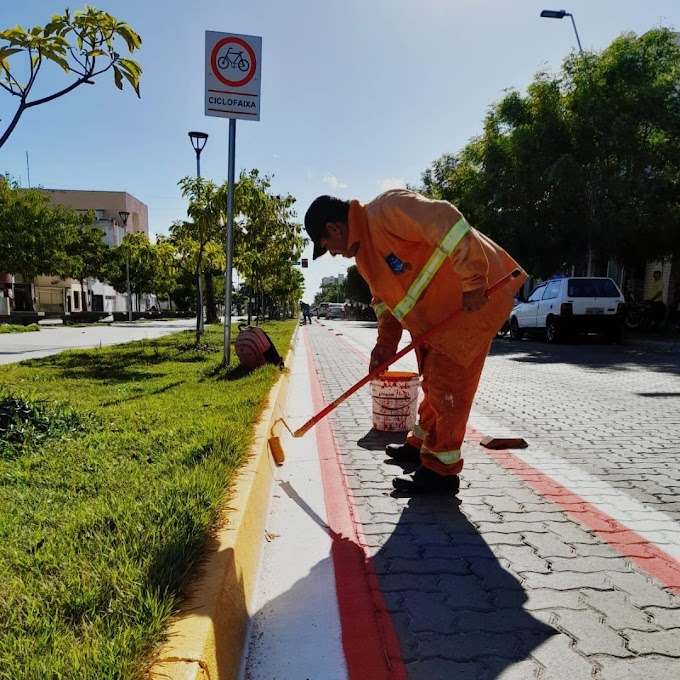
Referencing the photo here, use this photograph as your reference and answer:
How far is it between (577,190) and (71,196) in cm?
7506

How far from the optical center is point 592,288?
47.3 ft

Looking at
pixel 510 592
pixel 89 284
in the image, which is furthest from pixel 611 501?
pixel 89 284

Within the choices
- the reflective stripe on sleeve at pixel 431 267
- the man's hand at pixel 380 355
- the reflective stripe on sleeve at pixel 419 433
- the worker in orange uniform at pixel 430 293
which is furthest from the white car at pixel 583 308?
the reflective stripe on sleeve at pixel 431 267

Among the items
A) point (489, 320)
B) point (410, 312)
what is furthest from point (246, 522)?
point (489, 320)

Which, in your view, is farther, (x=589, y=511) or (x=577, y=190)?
(x=577, y=190)

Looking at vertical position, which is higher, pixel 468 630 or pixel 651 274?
pixel 651 274

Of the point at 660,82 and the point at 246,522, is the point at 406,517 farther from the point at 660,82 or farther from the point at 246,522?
the point at 660,82

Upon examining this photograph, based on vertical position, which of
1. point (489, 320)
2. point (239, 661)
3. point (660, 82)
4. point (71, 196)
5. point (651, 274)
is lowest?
point (239, 661)

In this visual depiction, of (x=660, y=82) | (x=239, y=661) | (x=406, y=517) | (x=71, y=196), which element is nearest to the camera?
(x=239, y=661)

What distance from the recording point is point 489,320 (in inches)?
127

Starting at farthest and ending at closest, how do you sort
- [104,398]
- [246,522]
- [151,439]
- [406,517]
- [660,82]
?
[660,82], [104,398], [151,439], [406,517], [246,522]

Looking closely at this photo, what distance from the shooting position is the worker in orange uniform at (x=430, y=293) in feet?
10.2

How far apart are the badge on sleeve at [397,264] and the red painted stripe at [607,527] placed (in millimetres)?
1652

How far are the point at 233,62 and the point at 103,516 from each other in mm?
5784
